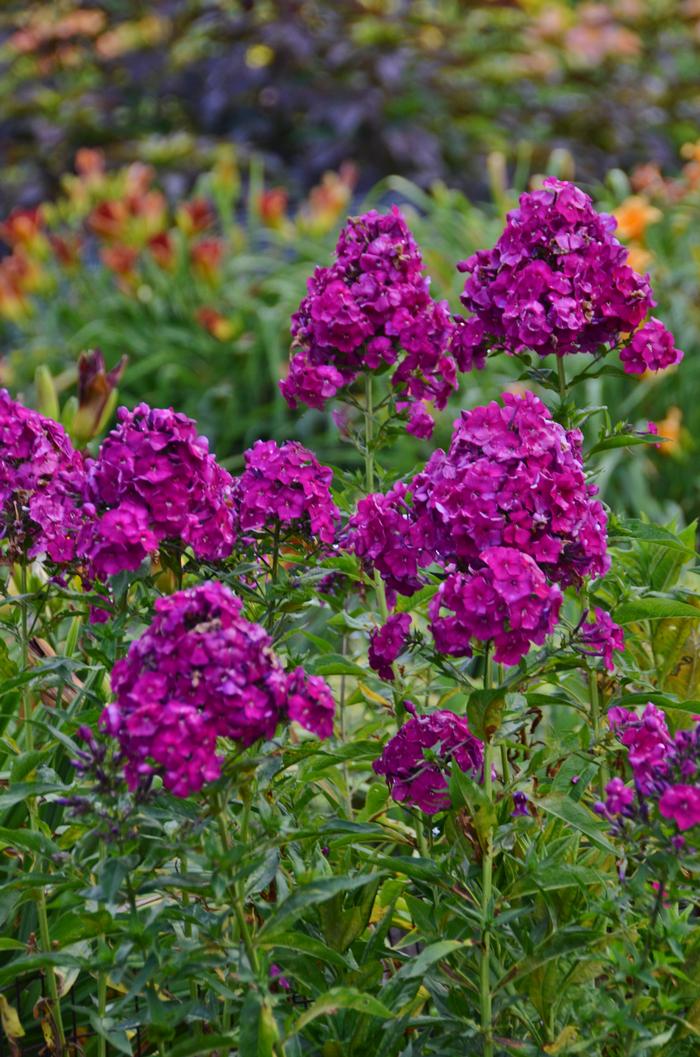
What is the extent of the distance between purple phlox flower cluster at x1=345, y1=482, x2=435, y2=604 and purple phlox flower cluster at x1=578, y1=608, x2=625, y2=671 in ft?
0.59

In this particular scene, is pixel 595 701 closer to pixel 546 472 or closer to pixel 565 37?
pixel 546 472

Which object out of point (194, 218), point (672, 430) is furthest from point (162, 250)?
point (672, 430)

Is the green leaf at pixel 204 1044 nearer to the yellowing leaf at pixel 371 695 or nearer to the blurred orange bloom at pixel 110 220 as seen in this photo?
the yellowing leaf at pixel 371 695

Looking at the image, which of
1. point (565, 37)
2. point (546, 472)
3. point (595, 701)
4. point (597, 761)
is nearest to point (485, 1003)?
point (597, 761)

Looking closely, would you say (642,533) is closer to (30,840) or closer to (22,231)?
(30,840)

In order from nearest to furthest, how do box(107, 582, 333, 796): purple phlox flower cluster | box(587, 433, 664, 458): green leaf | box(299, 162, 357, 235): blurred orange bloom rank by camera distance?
1. box(107, 582, 333, 796): purple phlox flower cluster
2. box(587, 433, 664, 458): green leaf
3. box(299, 162, 357, 235): blurred orange bloom

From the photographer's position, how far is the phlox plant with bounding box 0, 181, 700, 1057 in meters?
1.43

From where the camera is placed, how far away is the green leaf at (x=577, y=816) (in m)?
1.60

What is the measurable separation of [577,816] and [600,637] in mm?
213

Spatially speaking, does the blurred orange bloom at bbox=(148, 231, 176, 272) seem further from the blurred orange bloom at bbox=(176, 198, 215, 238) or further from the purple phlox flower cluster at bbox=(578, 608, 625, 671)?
the purple phlox flower cluster at bbox=(578, 608, 625, 671)

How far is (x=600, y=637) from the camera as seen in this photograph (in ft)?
5.08

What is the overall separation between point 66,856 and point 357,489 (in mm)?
647

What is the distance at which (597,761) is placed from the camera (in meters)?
1.73

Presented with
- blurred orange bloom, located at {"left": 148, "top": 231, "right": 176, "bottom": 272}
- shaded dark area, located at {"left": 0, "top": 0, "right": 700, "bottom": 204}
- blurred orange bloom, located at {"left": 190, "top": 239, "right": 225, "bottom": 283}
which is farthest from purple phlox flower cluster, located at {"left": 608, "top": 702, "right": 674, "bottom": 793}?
shaded dark area, located at {"left": 0, "top": 0, "right": 700, "bottom": 204}
